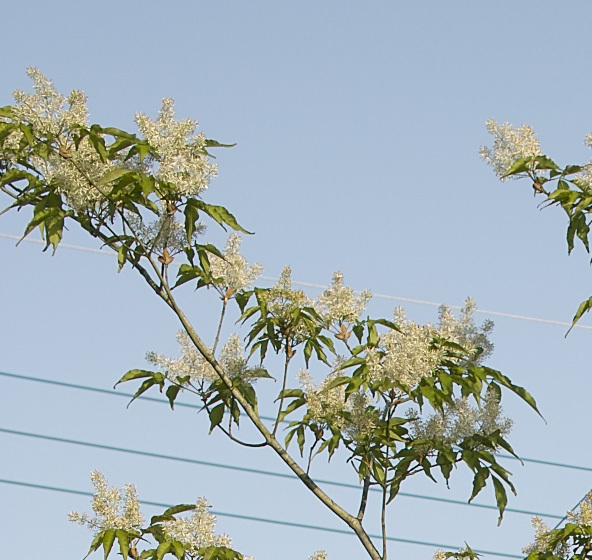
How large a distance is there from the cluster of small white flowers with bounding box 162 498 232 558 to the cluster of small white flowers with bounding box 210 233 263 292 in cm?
60

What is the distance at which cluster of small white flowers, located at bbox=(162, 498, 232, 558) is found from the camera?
2641 mm

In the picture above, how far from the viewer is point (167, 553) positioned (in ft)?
8.54

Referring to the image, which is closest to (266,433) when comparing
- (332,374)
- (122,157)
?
(332,374)

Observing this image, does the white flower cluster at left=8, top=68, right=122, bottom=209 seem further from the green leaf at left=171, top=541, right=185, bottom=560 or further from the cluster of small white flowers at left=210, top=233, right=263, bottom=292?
the green leaf at left=171, top=541, right=185, bottom=560

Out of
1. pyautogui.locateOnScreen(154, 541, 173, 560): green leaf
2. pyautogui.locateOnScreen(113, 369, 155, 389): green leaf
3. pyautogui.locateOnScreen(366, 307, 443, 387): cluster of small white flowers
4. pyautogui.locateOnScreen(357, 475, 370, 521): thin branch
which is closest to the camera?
pyautogui.locateOnScreen(154, 541, 173, 560): green leaf

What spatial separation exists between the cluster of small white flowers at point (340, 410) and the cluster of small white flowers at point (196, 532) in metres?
0.41

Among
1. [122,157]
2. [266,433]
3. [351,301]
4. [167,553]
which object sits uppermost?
[122,157]

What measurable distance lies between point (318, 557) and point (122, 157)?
1177 mm

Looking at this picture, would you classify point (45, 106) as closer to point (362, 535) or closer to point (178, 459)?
point (362, 535)

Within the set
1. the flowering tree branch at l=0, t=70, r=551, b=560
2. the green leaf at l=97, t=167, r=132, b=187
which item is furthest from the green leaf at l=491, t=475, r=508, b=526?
the green leaf at l=97, t=167, r=132, b=187

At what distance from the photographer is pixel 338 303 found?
2.91 m

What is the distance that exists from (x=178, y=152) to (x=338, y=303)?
24.2 inches

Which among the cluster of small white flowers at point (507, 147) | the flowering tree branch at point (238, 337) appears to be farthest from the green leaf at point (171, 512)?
the cluster of small white flowers at point (507, 147)

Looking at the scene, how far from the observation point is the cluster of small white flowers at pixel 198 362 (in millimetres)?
2889
